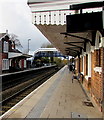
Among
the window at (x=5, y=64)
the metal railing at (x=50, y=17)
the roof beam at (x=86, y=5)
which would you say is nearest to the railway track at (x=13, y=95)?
the metal railing at (x=50, y=17)

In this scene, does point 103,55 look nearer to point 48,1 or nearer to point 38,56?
point 48,1

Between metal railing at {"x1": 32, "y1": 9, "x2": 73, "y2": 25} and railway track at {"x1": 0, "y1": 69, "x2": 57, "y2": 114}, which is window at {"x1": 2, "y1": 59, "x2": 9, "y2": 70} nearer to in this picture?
railway track at {"x1": 0, "y1": 69, "x2": 57, "y2": 114}

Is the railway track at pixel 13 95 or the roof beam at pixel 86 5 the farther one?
the railway track at pixel 13 95

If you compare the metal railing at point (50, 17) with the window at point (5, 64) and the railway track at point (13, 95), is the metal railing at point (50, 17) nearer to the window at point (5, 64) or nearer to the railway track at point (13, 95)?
the railway track at point (13, 95)

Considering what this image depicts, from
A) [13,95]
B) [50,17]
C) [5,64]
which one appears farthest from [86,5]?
[5,64]

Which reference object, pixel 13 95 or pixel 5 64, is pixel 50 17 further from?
pixel 5 64

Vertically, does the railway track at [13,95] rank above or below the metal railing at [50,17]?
below

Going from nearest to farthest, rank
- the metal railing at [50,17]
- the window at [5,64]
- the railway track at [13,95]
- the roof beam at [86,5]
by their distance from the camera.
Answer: the roof beam at [86,5] < the metal railing at [50,17] < the railway track at [13,95] < the window at [5,64]

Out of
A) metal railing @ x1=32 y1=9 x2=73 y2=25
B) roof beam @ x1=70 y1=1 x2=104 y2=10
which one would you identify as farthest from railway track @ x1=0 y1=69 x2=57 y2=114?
roof beam @ x1=70 y1=1 x2=104 y2=10

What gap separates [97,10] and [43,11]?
1.17 meters

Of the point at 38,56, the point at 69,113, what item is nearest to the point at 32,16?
the point at 69,113

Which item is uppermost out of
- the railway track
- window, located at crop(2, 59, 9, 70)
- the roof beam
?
the roof beam

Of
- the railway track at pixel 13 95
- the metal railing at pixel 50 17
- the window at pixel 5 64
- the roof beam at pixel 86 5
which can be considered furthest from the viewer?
the window at pixel 5 64

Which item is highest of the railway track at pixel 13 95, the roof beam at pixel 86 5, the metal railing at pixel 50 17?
the roof beam at pixel 86 5
